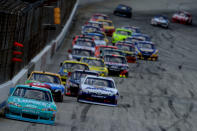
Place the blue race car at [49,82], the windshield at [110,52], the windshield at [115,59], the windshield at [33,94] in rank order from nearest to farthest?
the windshield at [33,94]
the blue race car at [49,82]
the windshield at [115,59]
the windshield at [110,52]

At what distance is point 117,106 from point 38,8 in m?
7.90

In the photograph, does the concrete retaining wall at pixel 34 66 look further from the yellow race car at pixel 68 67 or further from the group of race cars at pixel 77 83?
the yellow race car at pixel 68 67

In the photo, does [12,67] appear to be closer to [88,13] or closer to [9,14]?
[9,14]

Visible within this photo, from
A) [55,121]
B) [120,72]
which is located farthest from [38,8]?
[55,121]

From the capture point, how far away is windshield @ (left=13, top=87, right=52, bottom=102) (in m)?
15.3

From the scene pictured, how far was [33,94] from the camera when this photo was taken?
1558cm

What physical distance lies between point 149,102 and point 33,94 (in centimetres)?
773

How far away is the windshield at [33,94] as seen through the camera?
15330mm

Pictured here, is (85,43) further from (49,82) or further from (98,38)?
(49,82)

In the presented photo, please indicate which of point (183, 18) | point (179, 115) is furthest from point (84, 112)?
point (183, 18)

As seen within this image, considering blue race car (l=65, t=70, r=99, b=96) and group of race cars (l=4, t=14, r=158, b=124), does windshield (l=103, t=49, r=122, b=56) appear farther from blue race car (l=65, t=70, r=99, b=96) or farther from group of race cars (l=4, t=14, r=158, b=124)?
blue race car (l=65, t=70, r=99, b=96)

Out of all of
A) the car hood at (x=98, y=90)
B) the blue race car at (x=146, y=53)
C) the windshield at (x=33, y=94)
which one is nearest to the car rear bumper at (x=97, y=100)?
the car hood at (x=98, y=90)

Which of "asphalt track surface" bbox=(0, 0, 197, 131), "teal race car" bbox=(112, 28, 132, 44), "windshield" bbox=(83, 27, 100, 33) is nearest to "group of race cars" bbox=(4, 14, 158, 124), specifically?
"asphalt track surface" bbox=(0, 0, 197, 131)

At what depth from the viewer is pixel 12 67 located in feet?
61.7
